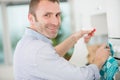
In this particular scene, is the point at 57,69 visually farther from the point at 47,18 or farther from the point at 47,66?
the point at 47,18

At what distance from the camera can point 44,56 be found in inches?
36.6

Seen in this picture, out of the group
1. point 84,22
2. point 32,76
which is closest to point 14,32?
point 84,22

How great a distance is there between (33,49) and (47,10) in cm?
20

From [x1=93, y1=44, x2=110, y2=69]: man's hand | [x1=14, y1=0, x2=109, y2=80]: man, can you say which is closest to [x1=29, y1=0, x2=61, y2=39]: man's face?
[x1=14, y1=0, x2=109, y2=80]: man

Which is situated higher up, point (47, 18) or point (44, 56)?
point (47, 18)

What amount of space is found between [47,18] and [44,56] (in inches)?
8.2

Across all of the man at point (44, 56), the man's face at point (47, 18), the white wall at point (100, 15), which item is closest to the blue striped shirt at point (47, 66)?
the man at point (44, 56)

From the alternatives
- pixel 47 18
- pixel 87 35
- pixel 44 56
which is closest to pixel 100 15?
pixel 87 35

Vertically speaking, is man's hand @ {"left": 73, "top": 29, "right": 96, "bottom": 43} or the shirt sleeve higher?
man's hand @ {"left": 73, "top": 29, "right": 96, "bottom": 43}

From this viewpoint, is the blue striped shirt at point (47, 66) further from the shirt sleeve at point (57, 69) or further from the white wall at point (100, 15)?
the white wall at point (100, 15)

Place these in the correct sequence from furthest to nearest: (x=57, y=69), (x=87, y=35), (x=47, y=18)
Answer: (x=87, y=35), (x=47, y=18), (x=57, y=69)

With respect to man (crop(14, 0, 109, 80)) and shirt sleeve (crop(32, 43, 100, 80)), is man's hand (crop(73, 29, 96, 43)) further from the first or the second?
shirt sleeve (crop(32, 43, 100, 80))

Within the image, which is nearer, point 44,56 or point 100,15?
point 44,56

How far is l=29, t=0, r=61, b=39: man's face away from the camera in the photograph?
41.0 inches
